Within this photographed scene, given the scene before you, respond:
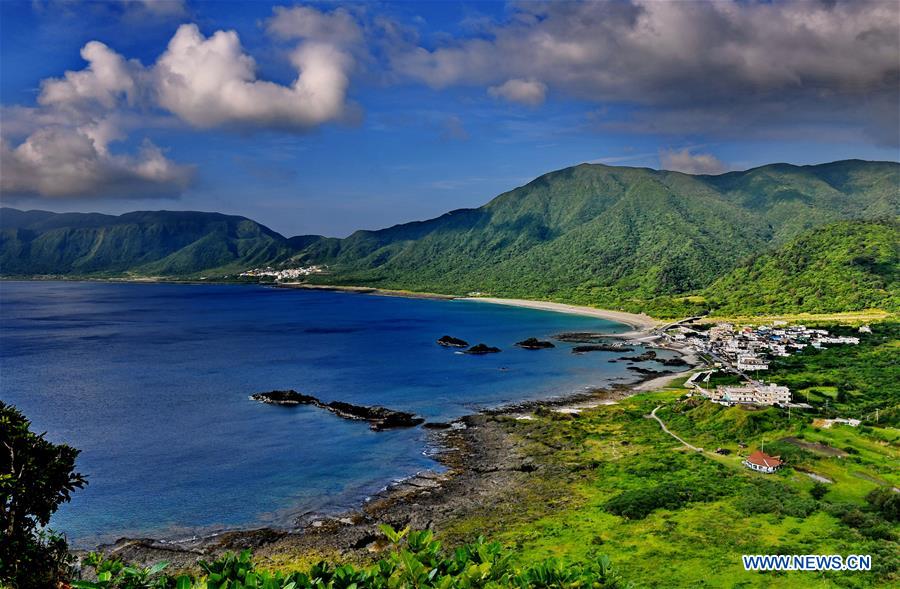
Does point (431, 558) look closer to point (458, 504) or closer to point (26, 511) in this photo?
point (26, 511)

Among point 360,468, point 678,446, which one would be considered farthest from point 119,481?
point 678,446

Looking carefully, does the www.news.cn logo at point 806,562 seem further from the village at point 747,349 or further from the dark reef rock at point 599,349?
the dark reef rock at point 599,349

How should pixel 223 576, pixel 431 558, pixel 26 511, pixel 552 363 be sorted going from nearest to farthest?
pixel 223 576 → pixel 431 558 → pixel 26 511 → pixel 552 363

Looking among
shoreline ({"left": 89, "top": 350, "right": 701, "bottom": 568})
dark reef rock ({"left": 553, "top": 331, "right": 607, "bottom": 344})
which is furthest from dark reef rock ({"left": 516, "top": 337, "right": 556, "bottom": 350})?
shoreline ({"left": 89, "top": 350, "right": 701, "bottom": 568})

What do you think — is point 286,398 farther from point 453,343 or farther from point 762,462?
point 762,462

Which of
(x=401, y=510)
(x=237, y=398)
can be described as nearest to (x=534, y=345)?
(x=237, y=398)

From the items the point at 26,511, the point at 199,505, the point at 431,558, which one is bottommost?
the point at 199,505
